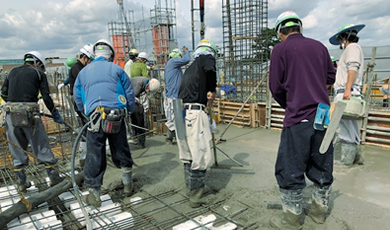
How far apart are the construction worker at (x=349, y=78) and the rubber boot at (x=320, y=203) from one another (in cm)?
175

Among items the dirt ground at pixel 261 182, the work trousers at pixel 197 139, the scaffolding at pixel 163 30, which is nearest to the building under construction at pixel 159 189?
the dirt ground at pixel 261 182

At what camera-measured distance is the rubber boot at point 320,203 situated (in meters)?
2.85

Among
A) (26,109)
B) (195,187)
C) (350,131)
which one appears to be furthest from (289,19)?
(26,109)

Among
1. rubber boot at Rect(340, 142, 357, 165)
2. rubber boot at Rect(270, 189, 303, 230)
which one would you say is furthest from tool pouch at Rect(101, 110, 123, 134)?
rubber boot at Rect(340, 142, 357, 165)

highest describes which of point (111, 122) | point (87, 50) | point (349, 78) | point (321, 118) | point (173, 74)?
point (87, 50)

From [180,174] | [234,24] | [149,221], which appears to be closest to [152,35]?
[234,24]

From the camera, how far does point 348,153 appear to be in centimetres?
465

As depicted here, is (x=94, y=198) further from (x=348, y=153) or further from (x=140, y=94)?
(x=348, y=153)

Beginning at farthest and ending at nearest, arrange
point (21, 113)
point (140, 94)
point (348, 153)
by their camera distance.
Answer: point (140, 94)
point (348, 153)
point (21, 113)

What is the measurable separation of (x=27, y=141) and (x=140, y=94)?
2541 mm

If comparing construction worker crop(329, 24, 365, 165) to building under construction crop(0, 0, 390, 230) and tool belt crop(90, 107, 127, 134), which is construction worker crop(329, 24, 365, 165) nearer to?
building under construction crop(0, 0, 390, 230)

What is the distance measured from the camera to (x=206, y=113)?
3.60 m

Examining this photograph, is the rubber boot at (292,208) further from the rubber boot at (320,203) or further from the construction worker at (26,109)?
the construction worker at (26,109)

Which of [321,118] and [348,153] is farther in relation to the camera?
[348,153]
